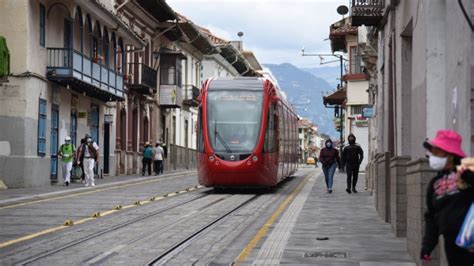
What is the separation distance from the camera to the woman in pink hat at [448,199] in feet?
21.5

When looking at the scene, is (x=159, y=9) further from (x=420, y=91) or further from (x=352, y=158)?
(x=420, y=91)

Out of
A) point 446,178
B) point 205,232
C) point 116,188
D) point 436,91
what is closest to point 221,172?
point 116,188

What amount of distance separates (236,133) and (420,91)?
13.4 meters

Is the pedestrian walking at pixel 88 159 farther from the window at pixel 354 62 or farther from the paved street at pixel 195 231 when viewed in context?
the window at pixel 354 62

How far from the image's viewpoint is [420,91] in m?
12.9

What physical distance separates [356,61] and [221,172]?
3689 centimetres

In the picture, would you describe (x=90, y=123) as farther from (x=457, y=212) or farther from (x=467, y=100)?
(x=457, y=212)

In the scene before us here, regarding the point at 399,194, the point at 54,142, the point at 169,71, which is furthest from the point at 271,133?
the point at 169,71

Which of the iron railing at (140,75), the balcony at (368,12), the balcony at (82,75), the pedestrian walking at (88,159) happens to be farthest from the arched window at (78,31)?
the balcony at (368,12)

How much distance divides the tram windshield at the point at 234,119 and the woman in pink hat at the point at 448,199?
19017 millimetres

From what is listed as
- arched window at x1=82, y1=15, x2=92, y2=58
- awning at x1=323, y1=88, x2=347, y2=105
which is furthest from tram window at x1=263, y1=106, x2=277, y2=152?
awning at x1=323, y1=88, x2=347, y2=105

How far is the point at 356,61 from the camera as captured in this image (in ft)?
201

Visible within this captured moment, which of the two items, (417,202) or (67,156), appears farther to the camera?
(67,156)

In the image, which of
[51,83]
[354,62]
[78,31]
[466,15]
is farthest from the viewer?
[354,62]
